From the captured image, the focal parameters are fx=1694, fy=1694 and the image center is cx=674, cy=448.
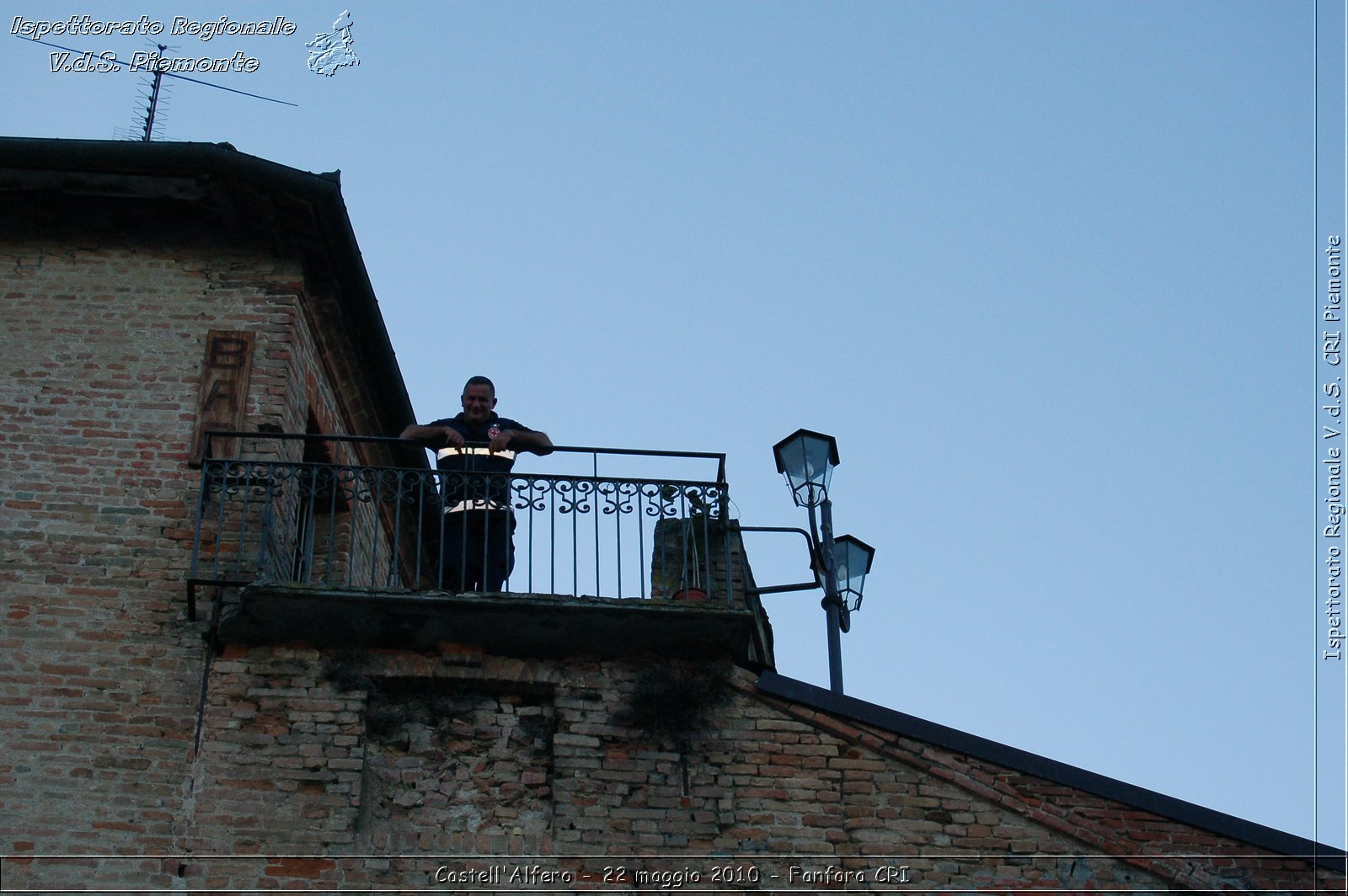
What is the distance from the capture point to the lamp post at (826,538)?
35.8ft

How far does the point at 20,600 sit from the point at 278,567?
1459 millimetres

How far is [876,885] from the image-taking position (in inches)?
353

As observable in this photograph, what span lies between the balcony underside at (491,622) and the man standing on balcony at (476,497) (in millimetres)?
375

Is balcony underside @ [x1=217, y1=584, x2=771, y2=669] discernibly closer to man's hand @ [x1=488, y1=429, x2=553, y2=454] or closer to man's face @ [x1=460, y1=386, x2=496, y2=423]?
man's hand @ [x1=488, y1=429, x2=553, y2=454]

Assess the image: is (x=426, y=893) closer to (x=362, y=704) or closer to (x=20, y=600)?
(x=362, y=704)

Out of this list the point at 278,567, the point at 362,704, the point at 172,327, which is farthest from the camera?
the point at 172,327

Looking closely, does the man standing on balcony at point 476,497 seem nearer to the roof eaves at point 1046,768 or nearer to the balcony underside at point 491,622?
Result: the balcony underside at point 491,622

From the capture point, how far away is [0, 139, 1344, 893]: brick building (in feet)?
29.4

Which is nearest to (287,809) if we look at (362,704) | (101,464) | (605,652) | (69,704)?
(362,704)

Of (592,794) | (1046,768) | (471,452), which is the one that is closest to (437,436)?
(471,452)

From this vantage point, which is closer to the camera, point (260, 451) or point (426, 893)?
point (426, 893)

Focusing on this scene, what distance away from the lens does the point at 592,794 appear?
928 cm

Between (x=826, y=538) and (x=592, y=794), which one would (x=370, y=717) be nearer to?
(x=592, y=794)

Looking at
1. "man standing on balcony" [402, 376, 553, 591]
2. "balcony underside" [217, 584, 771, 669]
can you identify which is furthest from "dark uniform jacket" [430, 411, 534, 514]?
"balcony underside" [217, 584, 771, 669]
